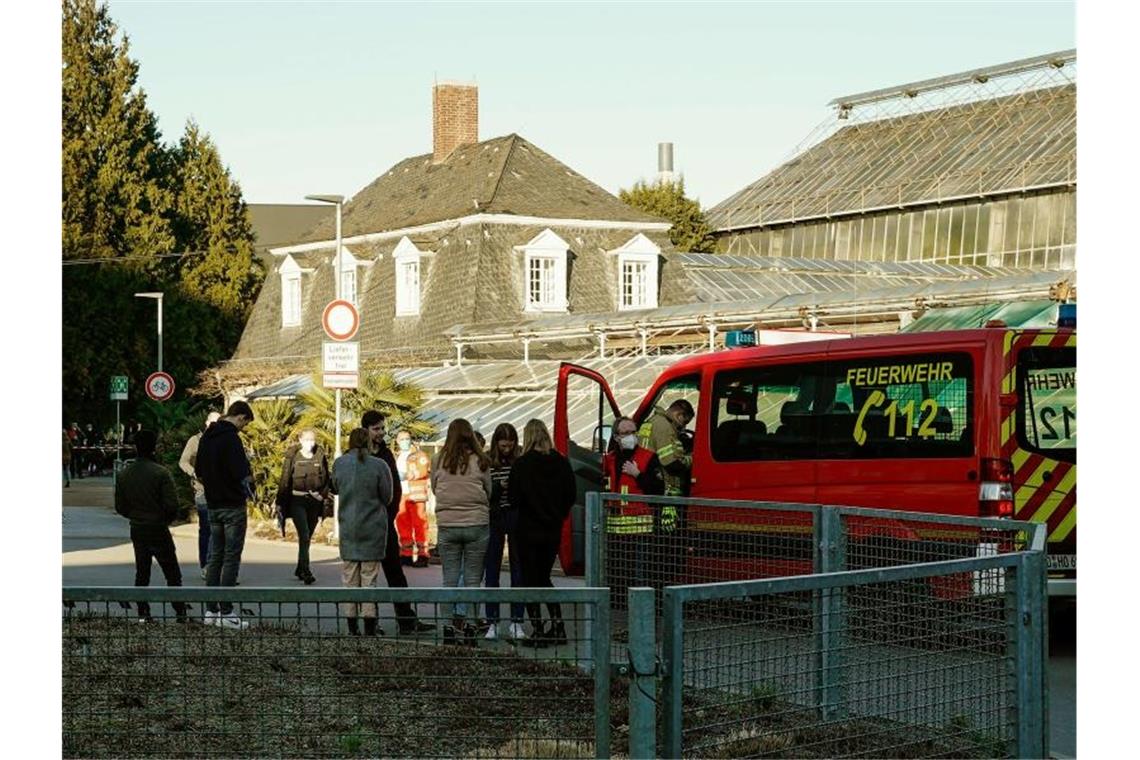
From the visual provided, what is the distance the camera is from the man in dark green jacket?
16125 mm

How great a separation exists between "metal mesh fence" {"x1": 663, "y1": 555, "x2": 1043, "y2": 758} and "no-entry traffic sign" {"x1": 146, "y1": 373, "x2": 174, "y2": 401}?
45552 mm

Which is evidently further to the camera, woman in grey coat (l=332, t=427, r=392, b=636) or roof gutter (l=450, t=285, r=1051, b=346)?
roof gutter (l=450, t=285, r=1051, b=346)

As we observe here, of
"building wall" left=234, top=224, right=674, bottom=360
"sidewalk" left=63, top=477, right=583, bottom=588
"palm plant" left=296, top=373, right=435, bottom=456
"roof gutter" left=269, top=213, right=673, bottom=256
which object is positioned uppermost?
"roof gutter" left=269, top=213, right=673, bottom=256

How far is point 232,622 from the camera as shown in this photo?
21.2ft

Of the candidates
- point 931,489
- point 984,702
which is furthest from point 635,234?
point 984,702

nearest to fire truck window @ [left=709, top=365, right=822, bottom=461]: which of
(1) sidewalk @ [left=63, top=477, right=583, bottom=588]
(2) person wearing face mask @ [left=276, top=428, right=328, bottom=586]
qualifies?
(1) sidewalk @ [left=63, top=477, right=583, bottom=588]

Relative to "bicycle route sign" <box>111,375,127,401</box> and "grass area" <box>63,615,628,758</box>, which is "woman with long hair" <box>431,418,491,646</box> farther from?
"bicycle route sign" <box>111,375,127,401</box>

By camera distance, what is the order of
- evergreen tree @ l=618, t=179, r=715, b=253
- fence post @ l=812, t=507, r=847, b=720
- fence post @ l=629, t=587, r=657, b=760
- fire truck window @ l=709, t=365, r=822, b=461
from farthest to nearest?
1. evergreen tree @ l=618, t=179, r=715, b=253
2. fire truck window @ l=709, t=365, r=822, b=461
3. fence post @ l=812, t=507, r=847, b=720
4. fence post @ l=629, t=587, r=657, b=760

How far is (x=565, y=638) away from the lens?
20.6 feet

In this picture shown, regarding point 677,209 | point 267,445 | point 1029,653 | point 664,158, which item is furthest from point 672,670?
point 664,158

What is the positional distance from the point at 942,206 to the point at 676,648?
5777 centimetres

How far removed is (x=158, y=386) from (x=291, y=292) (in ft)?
24.8

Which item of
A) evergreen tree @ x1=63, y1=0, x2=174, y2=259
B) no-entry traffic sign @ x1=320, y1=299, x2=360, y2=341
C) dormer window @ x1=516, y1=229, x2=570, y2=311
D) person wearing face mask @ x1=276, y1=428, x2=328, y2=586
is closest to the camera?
person wearing face mask @ x1=276, y1=428, x2=328, y2=586
